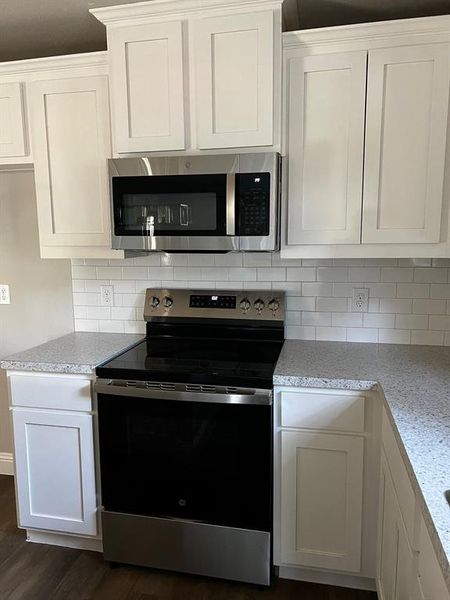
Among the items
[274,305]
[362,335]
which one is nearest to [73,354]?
[274,305]

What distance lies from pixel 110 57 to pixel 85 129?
33 cm

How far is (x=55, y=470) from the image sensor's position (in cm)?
208

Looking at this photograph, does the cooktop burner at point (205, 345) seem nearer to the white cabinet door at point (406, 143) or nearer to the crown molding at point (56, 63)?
the white cabinet door at point (406, 143)

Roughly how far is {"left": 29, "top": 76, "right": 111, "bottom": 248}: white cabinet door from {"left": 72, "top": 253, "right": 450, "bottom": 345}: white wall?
1.16 ft

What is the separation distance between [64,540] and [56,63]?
2231 millimetres

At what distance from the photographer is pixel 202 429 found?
1864 millimetres

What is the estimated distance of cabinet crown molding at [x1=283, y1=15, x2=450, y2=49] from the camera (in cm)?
178

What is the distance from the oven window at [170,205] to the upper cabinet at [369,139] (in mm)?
332

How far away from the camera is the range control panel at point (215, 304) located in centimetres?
229

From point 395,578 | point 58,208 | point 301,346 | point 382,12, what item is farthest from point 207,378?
point 382,12

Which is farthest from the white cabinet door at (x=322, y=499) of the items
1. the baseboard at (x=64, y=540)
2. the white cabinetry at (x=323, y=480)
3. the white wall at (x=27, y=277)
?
the white wall at (x=27, y=277)

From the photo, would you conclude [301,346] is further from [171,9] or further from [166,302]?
[171,9]

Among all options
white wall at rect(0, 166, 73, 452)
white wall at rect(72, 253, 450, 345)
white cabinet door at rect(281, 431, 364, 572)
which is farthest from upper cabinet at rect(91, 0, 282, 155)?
white cabinet door at rect(281, 431, 364, 572)

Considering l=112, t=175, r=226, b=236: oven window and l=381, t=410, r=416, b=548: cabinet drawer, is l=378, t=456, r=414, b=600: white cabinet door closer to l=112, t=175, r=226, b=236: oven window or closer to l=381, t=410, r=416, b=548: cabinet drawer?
l=381, t=410, r=416, b=548: cabinet drawer
